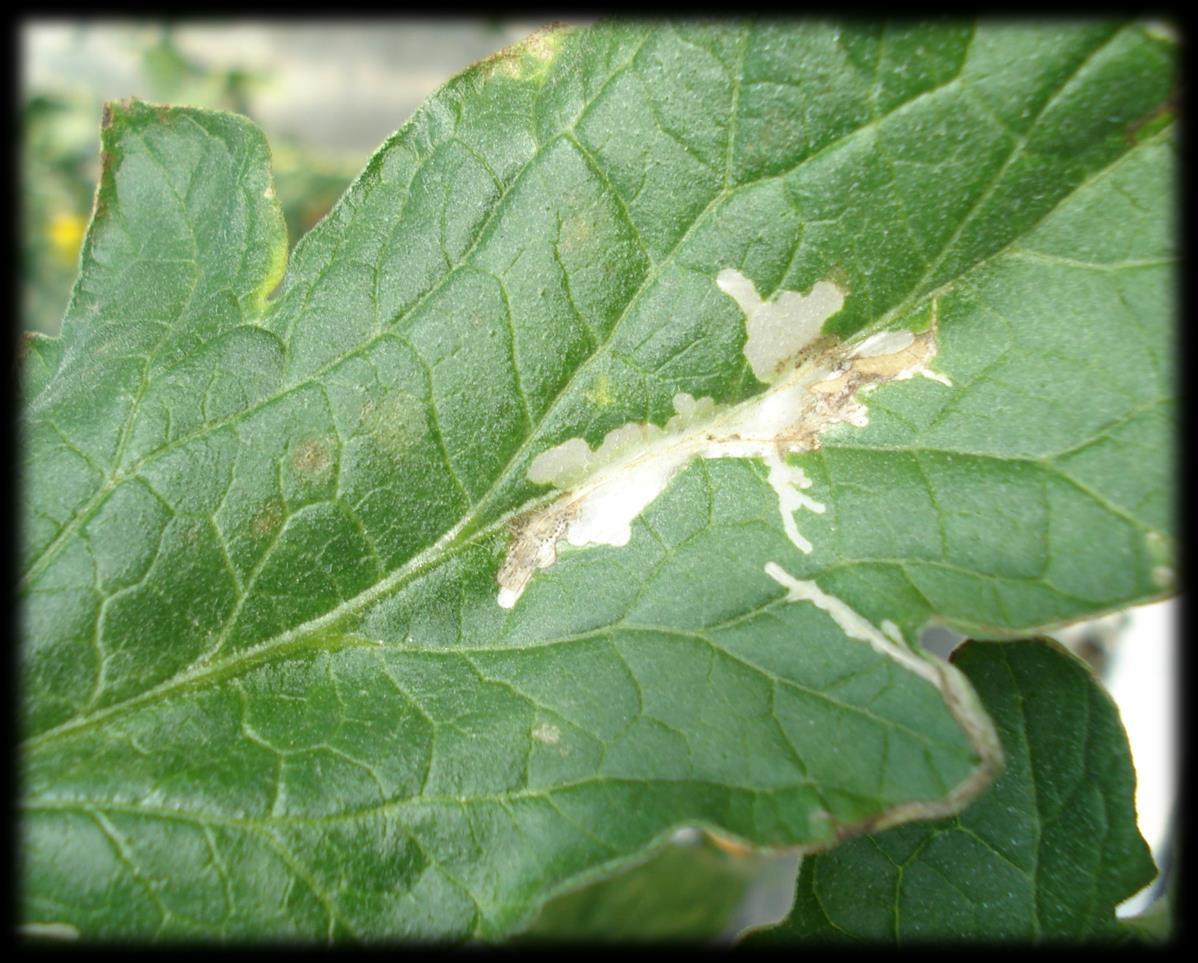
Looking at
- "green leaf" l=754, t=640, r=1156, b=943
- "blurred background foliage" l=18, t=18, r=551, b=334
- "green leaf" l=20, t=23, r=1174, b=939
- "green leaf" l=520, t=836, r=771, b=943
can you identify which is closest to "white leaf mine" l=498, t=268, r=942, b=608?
"green leaf" l=20, t=23, r=1174, b=939

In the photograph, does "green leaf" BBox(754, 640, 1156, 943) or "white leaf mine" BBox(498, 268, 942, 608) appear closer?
"white leaf mine" BBox(498, 268, 942, 608)

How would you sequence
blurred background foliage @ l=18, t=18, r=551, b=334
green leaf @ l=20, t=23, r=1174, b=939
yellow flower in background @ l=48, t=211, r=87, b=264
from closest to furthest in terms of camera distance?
green leaf @ l=20, t=23, r=1174, b=939 < yellow flower in background @ l=48, t=211, r=87, b=264 < blurred background foliage @ l=18, t=18, r=551, b=334

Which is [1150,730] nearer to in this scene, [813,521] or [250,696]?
[813,521]

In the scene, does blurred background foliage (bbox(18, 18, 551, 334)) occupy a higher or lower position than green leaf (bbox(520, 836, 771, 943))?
higher

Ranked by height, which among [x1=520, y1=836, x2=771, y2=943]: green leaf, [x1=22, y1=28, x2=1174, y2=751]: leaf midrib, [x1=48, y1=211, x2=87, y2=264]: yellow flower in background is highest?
[x1=48, y1=211, x2=87, y2=264]: yellow flower in background

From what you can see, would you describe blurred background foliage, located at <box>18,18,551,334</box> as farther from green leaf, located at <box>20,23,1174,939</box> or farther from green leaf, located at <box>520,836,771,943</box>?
green leaf, located at <box>520,836,771,943</box>

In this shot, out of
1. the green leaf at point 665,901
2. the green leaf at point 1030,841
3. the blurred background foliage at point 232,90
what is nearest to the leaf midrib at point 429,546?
the green leaf at point 1030,841
